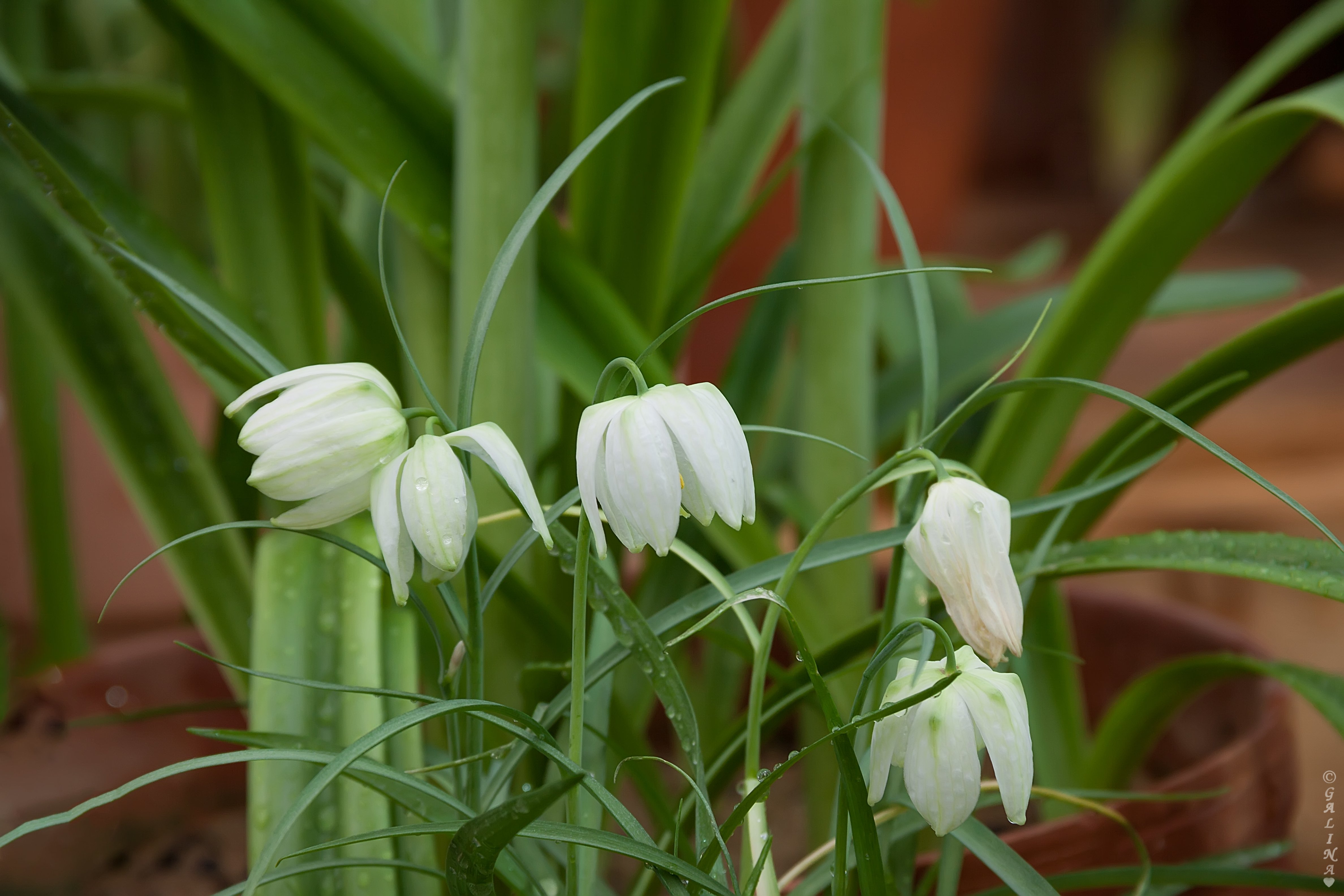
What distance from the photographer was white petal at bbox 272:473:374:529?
0.71 ft

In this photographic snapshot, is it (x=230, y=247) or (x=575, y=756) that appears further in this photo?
(x=230, y=247)

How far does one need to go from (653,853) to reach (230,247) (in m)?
0.31

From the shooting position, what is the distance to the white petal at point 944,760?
0.21 metres

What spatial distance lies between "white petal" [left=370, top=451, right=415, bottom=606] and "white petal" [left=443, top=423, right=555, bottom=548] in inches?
0.5

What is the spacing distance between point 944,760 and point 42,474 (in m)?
0.60

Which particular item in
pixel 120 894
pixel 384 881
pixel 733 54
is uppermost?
pixel 733 54

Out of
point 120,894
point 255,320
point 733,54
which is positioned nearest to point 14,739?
point 120,894

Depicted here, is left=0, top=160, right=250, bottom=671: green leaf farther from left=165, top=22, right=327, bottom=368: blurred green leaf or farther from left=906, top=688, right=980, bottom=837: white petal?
left=906, top=688, right=980, bottom=837: white petal

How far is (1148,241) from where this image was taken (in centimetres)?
39

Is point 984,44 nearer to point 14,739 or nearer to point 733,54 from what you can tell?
point 733,54

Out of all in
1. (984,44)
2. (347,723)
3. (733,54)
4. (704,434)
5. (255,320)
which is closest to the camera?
(704,434)

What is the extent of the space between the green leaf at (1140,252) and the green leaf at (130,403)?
32 cm

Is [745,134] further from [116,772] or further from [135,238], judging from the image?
[116,772]

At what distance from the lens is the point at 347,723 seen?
312 mm
